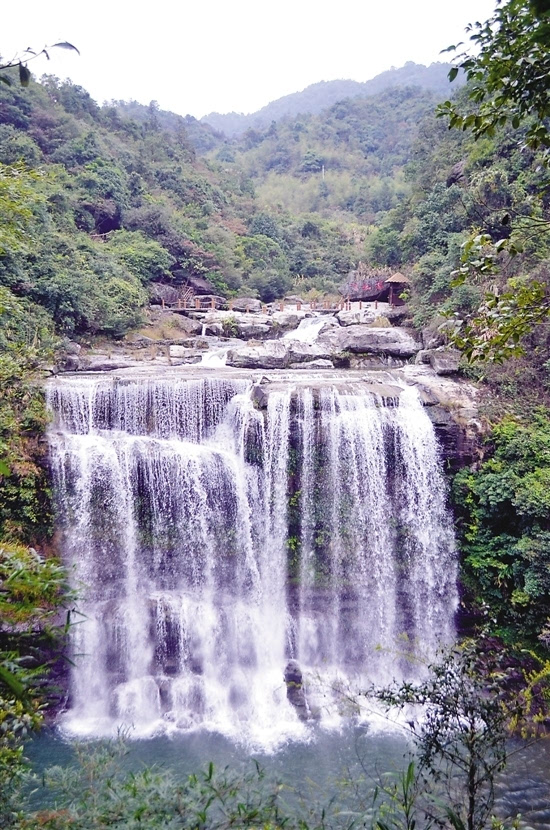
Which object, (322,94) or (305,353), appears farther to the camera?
(322,94)

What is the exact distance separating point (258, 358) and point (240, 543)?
5851 mm

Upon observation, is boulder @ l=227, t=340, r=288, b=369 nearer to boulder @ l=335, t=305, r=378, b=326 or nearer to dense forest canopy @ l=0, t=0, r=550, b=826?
dense forest canopy @ l=0, t=0, r=550, b=826

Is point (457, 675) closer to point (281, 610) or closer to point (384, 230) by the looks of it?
point (281, 610)

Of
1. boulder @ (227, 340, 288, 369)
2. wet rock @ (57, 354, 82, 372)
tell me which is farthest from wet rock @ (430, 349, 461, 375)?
wet rock @ (57, 354, 82, 372)

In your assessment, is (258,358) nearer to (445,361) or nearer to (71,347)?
(445,361)

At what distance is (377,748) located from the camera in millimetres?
7707

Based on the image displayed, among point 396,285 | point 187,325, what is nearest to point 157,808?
point 187,325

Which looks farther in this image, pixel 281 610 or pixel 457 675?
pixel 281 610

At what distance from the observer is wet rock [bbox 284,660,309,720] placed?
865cm

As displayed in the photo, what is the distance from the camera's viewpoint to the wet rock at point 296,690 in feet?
28.4

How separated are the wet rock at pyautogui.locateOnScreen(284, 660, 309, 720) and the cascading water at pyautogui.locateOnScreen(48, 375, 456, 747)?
11 cm

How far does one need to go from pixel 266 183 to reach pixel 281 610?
154 feet

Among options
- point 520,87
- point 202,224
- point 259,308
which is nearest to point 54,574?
point 520,87

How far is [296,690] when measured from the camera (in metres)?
9.02
